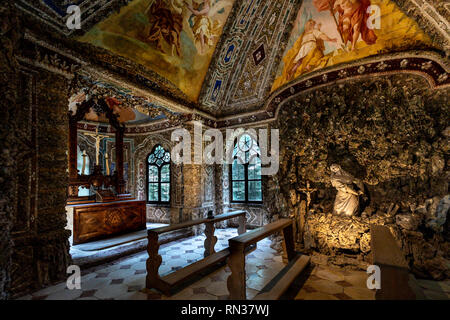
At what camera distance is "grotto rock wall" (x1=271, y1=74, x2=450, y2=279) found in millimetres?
4520

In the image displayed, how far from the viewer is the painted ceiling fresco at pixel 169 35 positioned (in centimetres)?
482

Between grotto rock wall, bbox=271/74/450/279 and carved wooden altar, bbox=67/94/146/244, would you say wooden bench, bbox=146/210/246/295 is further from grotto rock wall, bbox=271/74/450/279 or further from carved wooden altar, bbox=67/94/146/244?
carved wooden altar, bbox=67/94/146/244

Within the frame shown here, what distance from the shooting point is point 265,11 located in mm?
6477

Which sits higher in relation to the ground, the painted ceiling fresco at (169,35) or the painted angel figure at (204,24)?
the painted angel figure at (204,24)

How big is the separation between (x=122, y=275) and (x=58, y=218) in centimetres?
166

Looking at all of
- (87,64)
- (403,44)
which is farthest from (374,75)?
(87,64)

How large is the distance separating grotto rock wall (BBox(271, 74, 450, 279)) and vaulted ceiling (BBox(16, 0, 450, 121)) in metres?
0.88

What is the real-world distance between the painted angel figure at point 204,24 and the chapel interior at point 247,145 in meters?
0.04

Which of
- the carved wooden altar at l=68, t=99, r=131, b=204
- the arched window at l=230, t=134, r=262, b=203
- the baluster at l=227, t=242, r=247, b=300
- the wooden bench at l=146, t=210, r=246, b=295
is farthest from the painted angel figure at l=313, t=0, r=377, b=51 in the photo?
the carved wooden altar at l=68, t=99, r=131, b=204

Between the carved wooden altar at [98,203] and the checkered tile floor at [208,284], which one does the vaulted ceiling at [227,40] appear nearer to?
the carved wooden altar at [98,203]

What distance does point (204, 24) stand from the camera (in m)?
6.34

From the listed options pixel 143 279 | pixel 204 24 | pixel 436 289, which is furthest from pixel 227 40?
pixel 436 289

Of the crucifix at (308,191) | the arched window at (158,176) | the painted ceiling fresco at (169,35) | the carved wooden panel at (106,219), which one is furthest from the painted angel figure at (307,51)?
the carved wooden panel at (106,219)
